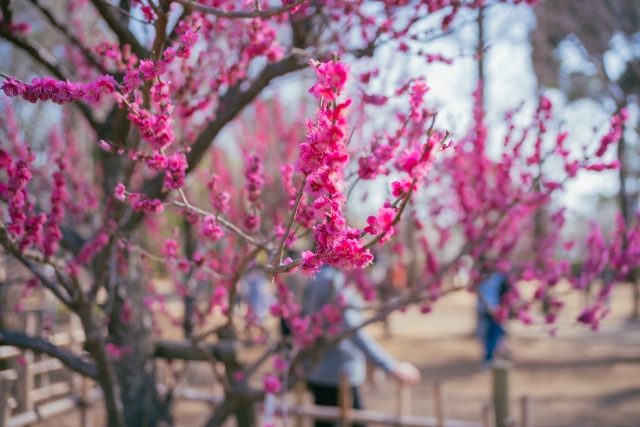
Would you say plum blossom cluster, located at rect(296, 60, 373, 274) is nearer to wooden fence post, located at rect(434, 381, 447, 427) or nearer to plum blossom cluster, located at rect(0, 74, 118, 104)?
plum blossom cluster, located at rect(0, 74, 118, 104)

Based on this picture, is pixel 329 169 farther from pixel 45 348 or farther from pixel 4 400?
pixel 4 400

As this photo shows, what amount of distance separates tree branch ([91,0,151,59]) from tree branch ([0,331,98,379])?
1.63m

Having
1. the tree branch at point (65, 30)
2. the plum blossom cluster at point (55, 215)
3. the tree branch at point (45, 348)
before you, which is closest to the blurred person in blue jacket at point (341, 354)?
the tree branch at point (45, 348)

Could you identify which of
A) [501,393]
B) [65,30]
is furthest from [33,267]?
[501,393]

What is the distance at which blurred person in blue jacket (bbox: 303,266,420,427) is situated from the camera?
340 cm

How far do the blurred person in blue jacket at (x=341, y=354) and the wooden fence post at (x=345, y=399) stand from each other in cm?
5

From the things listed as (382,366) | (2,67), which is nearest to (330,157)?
(382,366)

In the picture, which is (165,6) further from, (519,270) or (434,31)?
(519,270)

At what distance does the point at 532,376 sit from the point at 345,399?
15.4 ft

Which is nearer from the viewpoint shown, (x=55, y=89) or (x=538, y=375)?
(x=55, y=89)

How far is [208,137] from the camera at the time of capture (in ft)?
8.71

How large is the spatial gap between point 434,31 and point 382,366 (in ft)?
7.23

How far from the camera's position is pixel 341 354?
366 cm

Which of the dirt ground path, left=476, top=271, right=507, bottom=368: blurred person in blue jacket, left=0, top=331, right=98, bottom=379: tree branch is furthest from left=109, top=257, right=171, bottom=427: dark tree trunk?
left=476, top=271, right=507, bottom=368: blurred person in blue jacket
